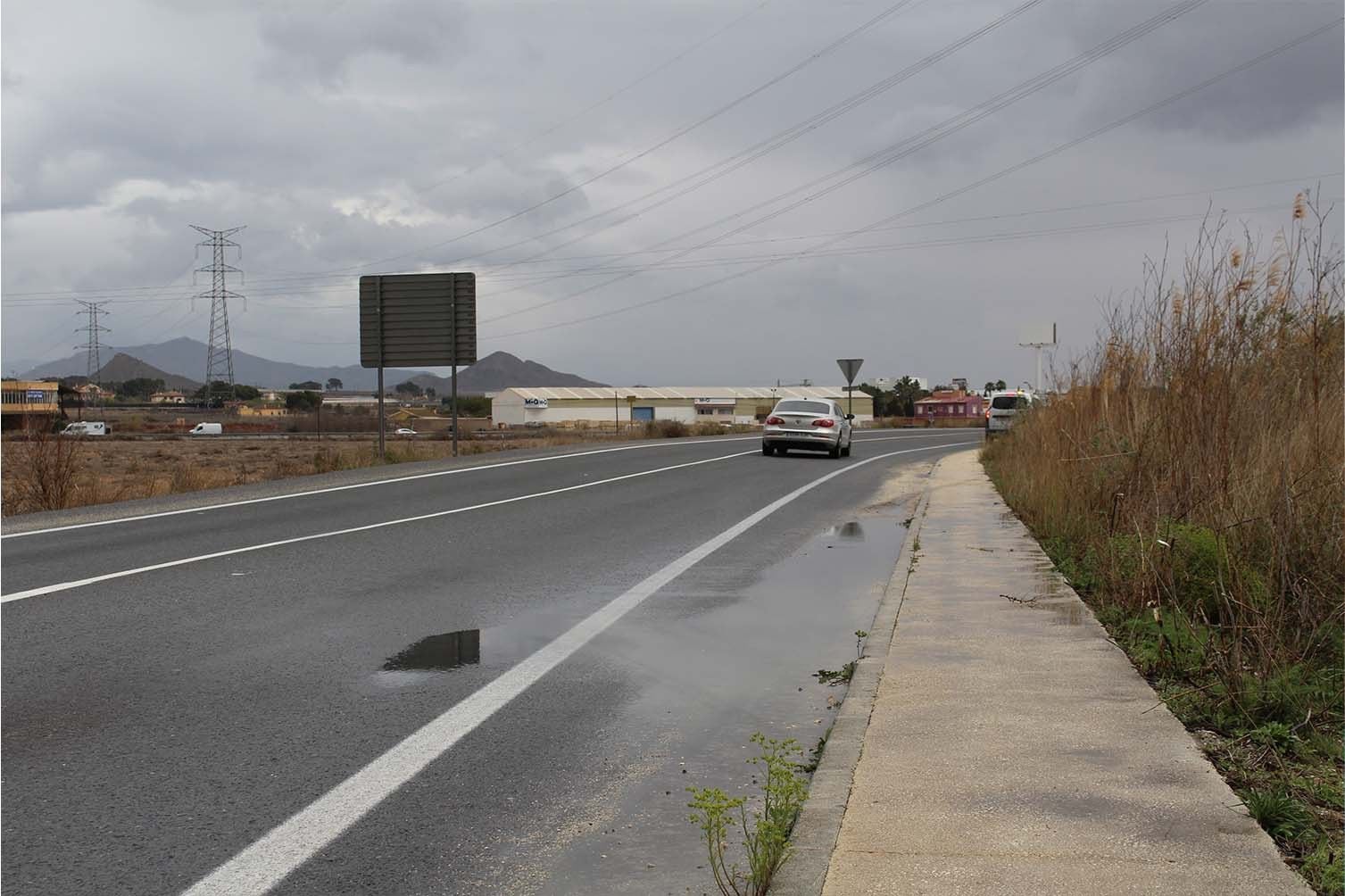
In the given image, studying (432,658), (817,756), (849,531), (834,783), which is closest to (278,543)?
(432,658)

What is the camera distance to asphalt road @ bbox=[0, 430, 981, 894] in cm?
439

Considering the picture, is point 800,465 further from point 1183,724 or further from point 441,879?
point 441,879

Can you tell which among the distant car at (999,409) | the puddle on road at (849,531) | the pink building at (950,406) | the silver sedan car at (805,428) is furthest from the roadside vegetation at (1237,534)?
the pink building at (950,406)

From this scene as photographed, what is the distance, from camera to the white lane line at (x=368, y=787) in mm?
4152

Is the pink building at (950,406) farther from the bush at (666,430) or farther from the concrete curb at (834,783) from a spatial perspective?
the concrete curb at (834,783)

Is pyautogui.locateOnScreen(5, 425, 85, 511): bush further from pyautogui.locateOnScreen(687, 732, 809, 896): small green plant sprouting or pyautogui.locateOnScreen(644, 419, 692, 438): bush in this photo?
pyautogui.locateOnScreen(644, 419, 692, 438): bush

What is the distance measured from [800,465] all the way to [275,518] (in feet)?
48.7

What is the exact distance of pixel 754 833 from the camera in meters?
4.63

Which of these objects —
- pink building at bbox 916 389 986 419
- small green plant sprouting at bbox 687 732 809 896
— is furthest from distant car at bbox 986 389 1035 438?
pink building at bbox 916 389 986 419

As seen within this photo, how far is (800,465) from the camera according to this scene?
28.0m

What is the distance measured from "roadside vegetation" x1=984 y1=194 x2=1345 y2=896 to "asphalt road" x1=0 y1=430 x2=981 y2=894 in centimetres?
192

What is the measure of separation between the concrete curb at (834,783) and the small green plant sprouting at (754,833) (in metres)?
0.04

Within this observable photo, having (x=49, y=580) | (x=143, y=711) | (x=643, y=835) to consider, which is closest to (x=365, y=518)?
(x=49, y=580)

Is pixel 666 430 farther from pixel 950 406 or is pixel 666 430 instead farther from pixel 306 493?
pixel 950 406
